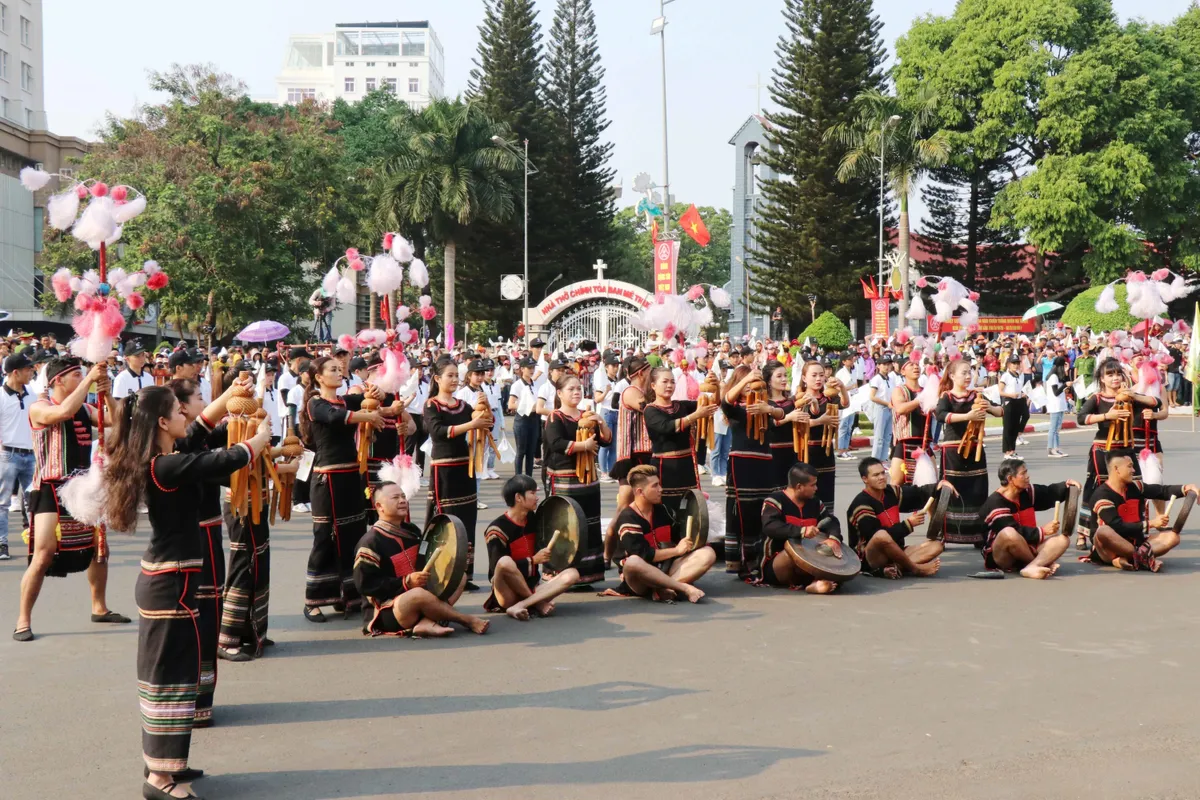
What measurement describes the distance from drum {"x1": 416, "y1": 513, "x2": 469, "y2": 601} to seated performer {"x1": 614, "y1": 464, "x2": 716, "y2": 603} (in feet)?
4.88

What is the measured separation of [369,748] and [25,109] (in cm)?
5892

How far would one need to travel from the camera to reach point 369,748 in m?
5.38

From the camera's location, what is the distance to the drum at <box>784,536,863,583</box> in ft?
28.3

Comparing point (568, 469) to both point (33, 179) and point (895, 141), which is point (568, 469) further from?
point (895, 141)

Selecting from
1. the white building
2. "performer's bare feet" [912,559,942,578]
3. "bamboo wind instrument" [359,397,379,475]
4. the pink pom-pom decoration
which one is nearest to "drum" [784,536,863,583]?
"performer's bare feet" [912,559,942,578]

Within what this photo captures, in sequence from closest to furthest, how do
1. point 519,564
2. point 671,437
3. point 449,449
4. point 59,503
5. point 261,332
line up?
1. point 59,503
2. point 519,564
3. point 449,449
4. point 671,437
5. point 261,332

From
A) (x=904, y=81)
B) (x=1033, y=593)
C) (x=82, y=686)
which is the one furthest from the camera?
(x=904, y=81)

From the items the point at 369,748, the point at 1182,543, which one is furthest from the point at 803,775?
the point at 1182,543

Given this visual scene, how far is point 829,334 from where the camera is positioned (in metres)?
36.5

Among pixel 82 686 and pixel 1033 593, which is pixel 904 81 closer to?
pixel 1033 593

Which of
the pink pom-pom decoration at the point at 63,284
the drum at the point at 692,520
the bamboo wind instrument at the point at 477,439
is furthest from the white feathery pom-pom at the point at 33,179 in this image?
the drum at the point at 692,520

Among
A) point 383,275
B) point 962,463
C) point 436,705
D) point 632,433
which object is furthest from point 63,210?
point 962,463

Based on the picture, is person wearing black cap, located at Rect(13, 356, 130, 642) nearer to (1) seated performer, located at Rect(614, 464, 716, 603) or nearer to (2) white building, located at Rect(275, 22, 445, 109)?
(1) seated performer, located at Rect(614, 464, 716, 603)

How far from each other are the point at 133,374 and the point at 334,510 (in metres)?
6.65
